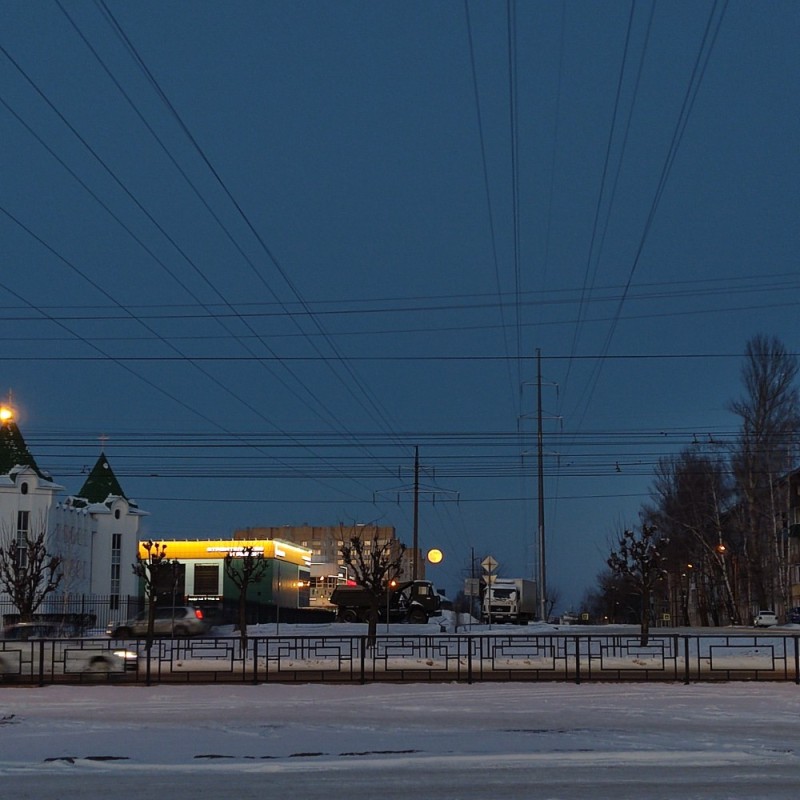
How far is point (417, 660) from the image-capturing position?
24.6 meters

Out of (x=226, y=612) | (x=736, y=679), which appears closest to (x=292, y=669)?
(x=736, y=679)

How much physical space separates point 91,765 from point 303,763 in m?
2.47

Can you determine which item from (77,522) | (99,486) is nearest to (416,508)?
(77,522)

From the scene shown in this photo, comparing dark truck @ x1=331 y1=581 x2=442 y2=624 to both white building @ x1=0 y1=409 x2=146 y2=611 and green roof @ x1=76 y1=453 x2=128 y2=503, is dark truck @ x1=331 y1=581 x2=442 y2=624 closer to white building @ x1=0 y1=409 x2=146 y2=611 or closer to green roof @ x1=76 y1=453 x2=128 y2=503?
white building @ x1=0 y1=409 x2=146 y2=611

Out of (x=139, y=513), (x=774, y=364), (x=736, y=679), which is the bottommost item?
(x=736, y=679)

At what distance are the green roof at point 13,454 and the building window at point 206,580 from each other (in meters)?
18.2

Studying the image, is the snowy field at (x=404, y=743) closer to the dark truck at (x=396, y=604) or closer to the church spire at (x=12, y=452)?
the dark truck at (x=396, y=604)

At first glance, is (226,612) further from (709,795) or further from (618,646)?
(709,795)

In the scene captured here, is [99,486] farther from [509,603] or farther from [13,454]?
[509,603]

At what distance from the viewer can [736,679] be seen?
2323 centimetres

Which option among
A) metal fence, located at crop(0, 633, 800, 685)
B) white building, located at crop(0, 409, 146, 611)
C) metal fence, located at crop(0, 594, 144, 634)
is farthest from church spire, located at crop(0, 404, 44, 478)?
metal fence, located at crop(0, 633, 800, 685)

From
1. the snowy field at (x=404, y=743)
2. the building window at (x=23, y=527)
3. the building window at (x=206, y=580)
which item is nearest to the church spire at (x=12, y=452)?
the building window at (x=23, y=527)

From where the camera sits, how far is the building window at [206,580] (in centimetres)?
8288

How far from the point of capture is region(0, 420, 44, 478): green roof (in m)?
68.2
